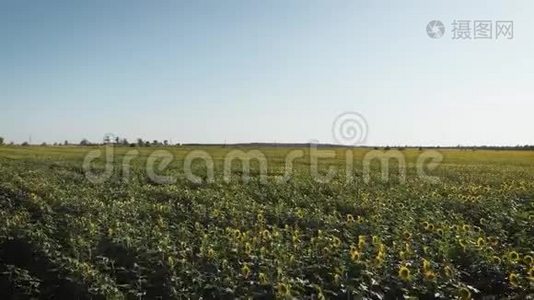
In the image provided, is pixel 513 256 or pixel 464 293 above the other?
pixel 513 256

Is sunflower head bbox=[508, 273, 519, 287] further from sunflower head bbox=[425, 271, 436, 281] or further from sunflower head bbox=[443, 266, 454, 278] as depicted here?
sunflower head bbox=[425, 271, 436, 281]

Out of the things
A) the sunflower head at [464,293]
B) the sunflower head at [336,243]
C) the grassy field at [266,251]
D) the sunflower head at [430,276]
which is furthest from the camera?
the sunflower head at [336,243]

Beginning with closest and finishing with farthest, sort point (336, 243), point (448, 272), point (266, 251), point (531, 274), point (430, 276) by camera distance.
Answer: point (531, 274) → point (430, 276) → point (448, 272) → point (266, 251) → point (336, 243)

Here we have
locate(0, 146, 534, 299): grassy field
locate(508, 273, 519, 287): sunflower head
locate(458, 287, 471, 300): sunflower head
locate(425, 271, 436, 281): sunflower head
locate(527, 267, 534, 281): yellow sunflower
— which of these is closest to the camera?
locate(458, 287, 471, 300): sunflower head

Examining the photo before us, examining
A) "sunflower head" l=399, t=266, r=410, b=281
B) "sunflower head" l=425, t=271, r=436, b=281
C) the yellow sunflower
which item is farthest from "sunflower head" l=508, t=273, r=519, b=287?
"sunflower head" l=399, t=266, r=410, b=281

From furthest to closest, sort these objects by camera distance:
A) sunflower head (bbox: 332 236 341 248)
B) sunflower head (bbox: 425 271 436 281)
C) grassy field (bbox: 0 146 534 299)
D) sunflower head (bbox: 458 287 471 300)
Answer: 1. sunflower head (bbox: 332 236 341 248)
2. grassy field (bbox: 0 146 534 299)
3. sunflower head (bbox: 425 271 436 281)
4. sunflower head (bbox: 458 287 471 300)

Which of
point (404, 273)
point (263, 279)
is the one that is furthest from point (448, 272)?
point (263, 279)

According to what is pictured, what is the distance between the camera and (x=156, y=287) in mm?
6059

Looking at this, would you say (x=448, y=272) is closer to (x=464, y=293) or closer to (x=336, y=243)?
(x=464, y=293)

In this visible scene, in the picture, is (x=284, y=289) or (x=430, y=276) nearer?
(x=284, y=289)

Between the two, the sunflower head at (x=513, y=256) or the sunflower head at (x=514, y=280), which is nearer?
the sunflower head at (x=514, y=280)

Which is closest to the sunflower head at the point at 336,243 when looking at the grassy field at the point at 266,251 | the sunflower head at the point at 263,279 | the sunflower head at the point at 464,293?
the grassy field at the point at 266,251

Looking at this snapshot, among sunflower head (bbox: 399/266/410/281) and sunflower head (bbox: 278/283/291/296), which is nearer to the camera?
sunflower head (bbox: 278/283/291/296)

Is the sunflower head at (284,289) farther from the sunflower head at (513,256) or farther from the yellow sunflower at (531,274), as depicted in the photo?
the sunflower head at (513,256)
